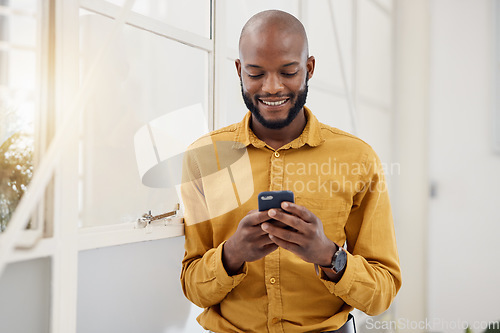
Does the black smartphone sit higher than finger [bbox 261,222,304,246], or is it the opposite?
the black smartphone

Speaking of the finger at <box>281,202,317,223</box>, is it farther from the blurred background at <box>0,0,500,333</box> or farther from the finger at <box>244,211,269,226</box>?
the blurred background at <box>0,0,500,333</box>

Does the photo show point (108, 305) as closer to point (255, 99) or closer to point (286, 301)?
point (286, 301)

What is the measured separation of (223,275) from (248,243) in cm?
12

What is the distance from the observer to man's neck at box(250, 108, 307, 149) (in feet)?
3.73

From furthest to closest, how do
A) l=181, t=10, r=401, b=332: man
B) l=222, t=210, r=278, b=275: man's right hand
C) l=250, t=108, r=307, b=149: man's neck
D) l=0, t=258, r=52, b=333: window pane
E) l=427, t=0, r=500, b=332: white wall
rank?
l=427, t=0, r=500, b=332: white wall, l=250, t=108, r=307, b=149: man's neck, l=181, t=10, r=401, b=332: man, l=222, t=210, r=278, b=275: man's right hand, l=0, t=258, r=52, b=333: window pane

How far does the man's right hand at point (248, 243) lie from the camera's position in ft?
3.00

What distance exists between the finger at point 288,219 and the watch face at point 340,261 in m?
0.13

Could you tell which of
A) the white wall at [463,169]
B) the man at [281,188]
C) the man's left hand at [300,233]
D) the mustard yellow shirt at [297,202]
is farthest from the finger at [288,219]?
the white wall at [463,169]

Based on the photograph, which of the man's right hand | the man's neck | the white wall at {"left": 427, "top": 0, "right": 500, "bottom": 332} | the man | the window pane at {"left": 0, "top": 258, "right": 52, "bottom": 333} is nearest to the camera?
the window pane at {"left": 0, "top": 258, "right": 52, "bottom": 333}

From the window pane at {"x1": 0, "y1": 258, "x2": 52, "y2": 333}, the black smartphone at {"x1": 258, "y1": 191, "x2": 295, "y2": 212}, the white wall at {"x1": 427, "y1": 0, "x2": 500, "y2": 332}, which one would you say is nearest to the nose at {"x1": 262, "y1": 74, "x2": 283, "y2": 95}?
the black smartphone at {"x1": 258, "y1": 191, "x2": 295, "y2": 212}

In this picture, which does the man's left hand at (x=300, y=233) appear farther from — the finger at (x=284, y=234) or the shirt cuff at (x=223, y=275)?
the shirt cuff at (x=223, y=275)

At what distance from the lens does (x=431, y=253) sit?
2830 mm

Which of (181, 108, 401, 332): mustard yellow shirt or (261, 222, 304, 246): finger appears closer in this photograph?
(261, 222, 304, 246): finger

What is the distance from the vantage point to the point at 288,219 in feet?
2.85
